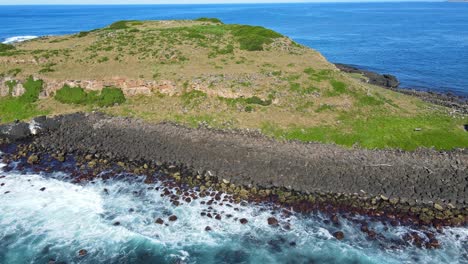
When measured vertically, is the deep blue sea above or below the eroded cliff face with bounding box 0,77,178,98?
below

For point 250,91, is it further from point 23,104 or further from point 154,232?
point 23,104

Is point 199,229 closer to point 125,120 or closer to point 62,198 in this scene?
point 62,198

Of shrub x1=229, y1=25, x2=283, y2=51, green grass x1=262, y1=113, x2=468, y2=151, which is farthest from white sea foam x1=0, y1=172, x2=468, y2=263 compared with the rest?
shrub x1=229, y1=25, x2=283, y2=51

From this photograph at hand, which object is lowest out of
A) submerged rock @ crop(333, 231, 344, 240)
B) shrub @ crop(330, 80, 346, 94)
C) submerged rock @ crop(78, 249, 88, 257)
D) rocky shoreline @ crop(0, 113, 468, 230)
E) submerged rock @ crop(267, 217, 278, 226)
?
submerged rock @ crop(78, 249, 88, 257)

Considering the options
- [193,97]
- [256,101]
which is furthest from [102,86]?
[256,101]

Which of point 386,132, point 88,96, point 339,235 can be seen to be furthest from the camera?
point 88,96

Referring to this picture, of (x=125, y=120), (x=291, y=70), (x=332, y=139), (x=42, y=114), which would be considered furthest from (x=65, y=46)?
(x=332, y=139)

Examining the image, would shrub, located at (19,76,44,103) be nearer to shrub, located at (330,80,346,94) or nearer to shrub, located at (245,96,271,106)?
shrub, located at (245,96,271,106)
